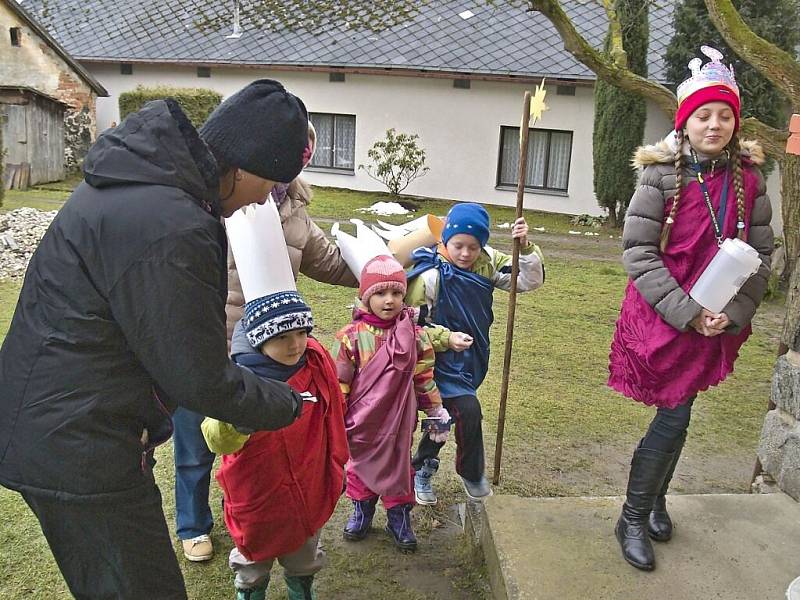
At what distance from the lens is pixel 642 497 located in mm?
2846

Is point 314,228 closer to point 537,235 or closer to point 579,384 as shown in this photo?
point 579,384

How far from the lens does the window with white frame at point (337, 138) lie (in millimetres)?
17141

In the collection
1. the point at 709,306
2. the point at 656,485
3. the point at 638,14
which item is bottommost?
the point at 656,485

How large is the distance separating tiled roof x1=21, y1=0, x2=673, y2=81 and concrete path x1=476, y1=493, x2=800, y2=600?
11839 mm

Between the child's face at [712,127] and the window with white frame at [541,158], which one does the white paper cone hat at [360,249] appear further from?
the window with white frame at [541,158]

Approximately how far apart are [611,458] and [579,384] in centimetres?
120

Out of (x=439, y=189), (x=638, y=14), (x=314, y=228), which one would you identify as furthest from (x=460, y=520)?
(x=439, y=189)

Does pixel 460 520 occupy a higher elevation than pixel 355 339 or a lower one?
lower

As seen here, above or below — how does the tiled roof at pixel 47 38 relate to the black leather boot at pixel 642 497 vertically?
above

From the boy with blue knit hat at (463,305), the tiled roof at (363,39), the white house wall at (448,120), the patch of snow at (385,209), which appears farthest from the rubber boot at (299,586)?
the white house wall at (448,120)

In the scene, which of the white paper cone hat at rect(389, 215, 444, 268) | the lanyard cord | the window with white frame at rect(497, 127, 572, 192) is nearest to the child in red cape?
the white paper cone hat at rect(389, 215, 444, 268)

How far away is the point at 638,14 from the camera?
38.7ft

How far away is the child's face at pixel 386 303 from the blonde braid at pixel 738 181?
127 cm

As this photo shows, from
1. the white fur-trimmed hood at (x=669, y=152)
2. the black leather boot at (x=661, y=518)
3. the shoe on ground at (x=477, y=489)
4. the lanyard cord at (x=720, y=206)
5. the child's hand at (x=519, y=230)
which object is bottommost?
the shoe on ground at (x=477, y=489)
